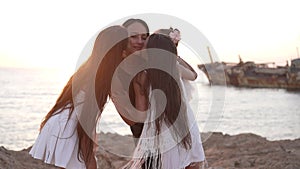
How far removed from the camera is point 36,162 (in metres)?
5.88

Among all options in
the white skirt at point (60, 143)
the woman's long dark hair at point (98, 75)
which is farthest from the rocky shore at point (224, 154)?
the woman's long dark hair at point (98, 75)

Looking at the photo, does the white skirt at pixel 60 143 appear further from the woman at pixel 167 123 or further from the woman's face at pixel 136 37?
the woman's face at pixel 136 37

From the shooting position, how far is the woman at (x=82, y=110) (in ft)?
9.49

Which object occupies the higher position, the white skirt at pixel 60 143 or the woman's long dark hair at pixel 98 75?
the woman's long dark hair at pixel 98 75

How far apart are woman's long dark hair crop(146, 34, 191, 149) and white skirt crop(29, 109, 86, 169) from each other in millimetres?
535

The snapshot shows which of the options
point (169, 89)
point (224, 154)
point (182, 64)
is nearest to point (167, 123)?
point (169, 89)

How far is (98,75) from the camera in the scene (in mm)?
2902

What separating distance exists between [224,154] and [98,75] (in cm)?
419

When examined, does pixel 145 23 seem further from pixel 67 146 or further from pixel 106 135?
pixel 106 135

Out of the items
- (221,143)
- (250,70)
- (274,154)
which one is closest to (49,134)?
(274,154)

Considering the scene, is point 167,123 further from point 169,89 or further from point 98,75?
point 98,75

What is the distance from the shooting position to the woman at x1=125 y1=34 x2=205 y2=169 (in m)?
3.02

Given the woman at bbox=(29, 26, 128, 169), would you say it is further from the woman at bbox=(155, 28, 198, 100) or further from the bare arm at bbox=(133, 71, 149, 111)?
the woman at bbox=(155, 28, 198, 100)

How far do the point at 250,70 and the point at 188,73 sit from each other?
46.4 m
